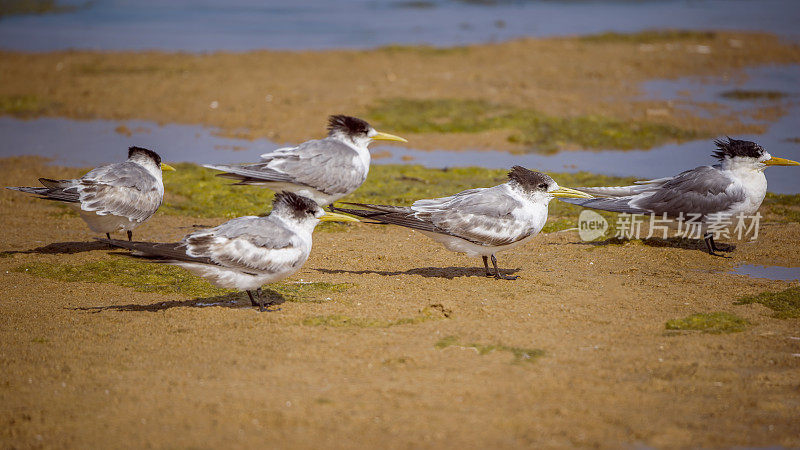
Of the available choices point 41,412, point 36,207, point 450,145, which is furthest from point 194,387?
point 450,145

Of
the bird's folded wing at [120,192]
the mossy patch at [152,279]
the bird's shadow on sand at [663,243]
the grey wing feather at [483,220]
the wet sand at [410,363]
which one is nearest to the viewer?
the wet sand at [410,363]

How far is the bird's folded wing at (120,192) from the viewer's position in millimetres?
8258

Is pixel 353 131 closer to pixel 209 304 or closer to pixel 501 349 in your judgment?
pixel 209 304

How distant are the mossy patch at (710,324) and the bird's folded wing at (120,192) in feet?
17.9

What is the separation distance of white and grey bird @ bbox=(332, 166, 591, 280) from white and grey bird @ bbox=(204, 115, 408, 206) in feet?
4.88

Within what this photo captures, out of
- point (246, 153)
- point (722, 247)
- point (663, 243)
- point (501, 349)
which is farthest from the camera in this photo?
point (246, 153)

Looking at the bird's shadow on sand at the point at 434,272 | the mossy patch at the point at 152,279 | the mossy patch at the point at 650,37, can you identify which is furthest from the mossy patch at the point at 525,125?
the mossy patch at the point at 650,37

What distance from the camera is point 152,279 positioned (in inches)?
299

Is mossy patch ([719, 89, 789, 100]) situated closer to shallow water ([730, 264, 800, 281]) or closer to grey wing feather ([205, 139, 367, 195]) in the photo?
shallow water ([730, 264, 800, 281])

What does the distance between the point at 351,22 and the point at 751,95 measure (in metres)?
14.2

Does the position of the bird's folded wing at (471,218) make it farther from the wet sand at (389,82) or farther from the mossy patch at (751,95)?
the mossy patch at (751,95)

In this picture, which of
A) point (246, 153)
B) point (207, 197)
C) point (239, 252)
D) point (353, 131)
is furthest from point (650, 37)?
point (239, 252)

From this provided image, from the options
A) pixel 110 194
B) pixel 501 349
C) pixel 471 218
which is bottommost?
pixel 501 349

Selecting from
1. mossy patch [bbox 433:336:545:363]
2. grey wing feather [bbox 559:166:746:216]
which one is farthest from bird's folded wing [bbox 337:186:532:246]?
grey wing feather [bbox 559:166:746:216]
